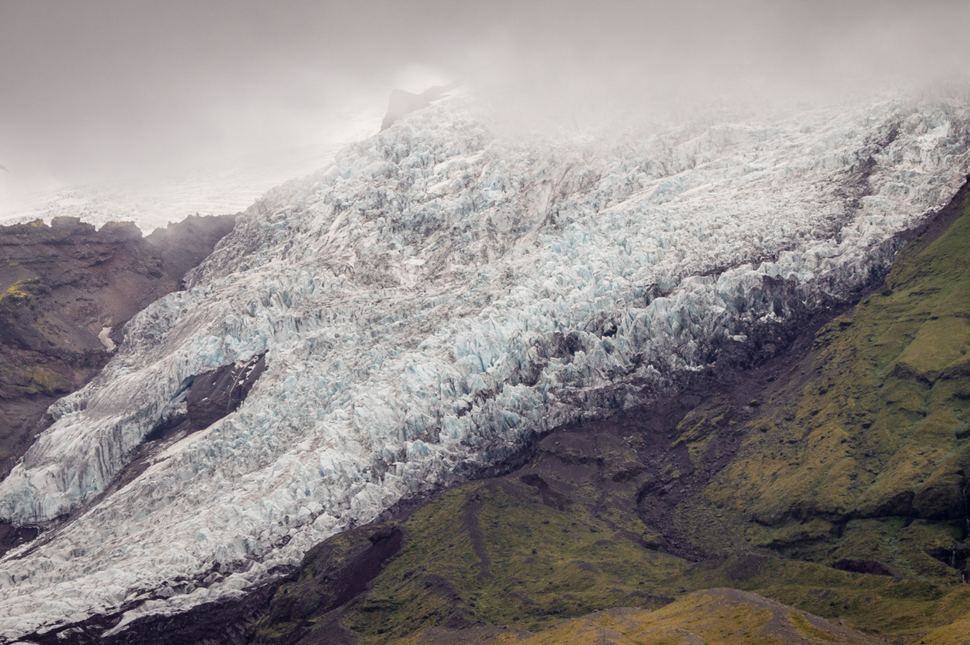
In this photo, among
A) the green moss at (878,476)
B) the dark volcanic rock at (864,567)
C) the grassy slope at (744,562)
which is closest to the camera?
the grassy slope at (744,562)

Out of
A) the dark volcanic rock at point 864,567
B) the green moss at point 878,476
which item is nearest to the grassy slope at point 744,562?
the green moss at point 878,476

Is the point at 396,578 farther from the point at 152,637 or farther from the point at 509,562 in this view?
the point at 152,637

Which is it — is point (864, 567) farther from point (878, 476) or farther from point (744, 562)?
point (878, 476)

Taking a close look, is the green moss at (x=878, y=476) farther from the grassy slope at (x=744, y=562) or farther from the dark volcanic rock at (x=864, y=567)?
the dark volcanic rock at (x=864, y=567)

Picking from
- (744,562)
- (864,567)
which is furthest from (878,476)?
(744,562)

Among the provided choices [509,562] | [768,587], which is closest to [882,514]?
[768,587]

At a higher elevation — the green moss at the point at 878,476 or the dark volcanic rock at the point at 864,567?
the green moss at the point at 878,476

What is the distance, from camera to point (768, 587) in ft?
535

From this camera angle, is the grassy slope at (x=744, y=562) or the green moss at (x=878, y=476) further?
the green moss at (x=878, y=476)

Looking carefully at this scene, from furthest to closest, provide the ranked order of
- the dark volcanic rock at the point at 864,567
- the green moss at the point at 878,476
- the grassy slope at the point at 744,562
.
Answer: the green moss at the point at 878,476
the dark volcanic rock at the point at 864,567
the grassy slope at the point at 744,562

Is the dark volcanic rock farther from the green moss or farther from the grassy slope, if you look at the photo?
the green moss

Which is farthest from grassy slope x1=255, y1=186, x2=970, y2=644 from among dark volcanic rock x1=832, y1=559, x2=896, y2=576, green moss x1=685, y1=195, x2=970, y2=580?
dark volcanic rock x1=832, y1=559, x2=896, y2=576

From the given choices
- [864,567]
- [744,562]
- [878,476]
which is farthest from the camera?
[878,476]

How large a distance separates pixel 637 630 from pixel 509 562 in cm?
5124
